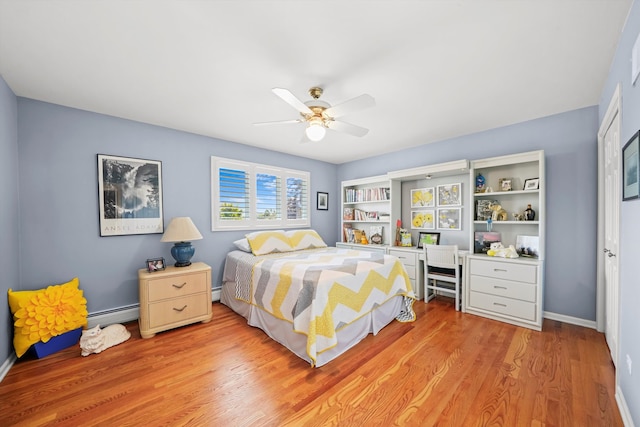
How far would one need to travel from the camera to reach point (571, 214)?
9.00ft

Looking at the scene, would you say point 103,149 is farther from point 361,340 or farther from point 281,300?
point 361,340

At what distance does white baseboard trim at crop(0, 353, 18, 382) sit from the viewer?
1.90 metres

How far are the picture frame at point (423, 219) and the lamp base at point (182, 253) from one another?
3348 millimetres

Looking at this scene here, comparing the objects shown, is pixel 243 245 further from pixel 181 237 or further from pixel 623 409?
pixel 623 409

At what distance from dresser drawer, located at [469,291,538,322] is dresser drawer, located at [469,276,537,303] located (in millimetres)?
48

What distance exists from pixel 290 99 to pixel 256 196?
238cm

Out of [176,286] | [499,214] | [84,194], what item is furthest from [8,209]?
[499,214]

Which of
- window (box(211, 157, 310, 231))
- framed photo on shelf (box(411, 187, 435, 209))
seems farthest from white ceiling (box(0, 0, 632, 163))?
framed photo on shelf (box(411, 187, 435, 209))

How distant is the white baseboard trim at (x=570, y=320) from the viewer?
8.65 feet

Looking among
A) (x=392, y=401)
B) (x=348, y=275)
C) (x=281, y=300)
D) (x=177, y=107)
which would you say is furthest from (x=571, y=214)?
(x=177, y=107)

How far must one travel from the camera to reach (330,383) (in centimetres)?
185

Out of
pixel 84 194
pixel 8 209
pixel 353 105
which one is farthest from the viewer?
pixel 84 194

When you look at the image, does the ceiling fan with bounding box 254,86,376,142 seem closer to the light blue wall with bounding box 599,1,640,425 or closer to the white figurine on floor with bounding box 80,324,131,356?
the light blue wall with bounding box 599,1,640,425

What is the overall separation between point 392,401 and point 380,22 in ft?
7.86
